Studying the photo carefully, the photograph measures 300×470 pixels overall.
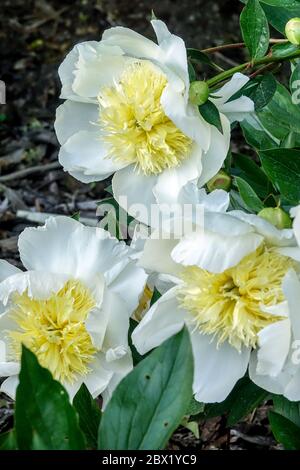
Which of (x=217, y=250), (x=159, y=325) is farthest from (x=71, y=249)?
(x=217, y=250)

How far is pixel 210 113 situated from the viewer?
117 cm

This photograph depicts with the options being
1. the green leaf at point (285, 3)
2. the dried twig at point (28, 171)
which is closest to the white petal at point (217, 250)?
the green leaf at point (285, 3)

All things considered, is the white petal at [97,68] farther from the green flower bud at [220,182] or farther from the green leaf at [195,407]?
the green leaf at [195,407]

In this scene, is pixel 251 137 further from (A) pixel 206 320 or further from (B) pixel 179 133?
(A) pixel 206 320

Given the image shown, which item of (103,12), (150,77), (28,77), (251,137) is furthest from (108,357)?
(103,12)

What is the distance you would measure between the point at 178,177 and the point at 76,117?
198 mm

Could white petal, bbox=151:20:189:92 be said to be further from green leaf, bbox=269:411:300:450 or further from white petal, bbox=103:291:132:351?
green leaf, bbox=269:411:300:450

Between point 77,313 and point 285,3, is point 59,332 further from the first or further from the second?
point 285,3

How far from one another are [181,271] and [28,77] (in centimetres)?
197

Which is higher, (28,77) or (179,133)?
(179,133)

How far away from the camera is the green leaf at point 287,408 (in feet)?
4.17

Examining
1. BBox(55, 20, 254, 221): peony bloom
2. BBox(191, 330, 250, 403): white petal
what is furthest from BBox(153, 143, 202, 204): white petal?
BBox(191, 330, 250, 403): white petal

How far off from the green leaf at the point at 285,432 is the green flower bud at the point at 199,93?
431 millimetres
